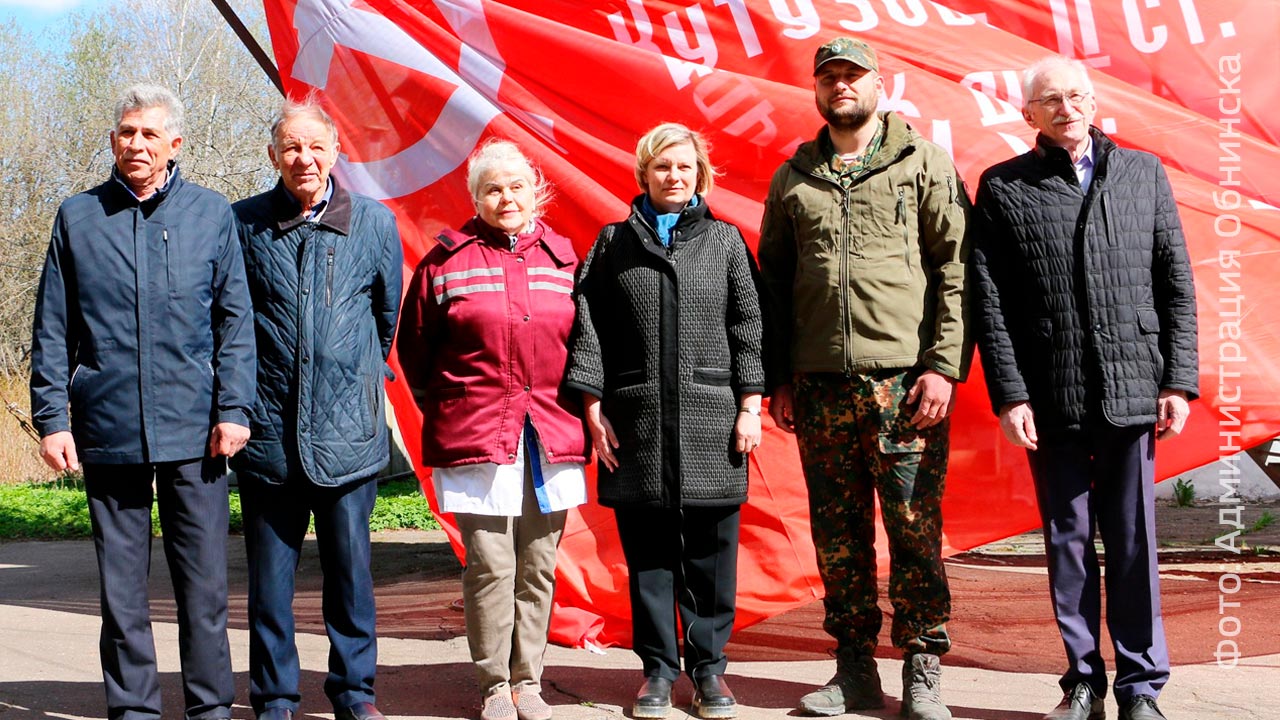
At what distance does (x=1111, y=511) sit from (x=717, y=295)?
3.98ft

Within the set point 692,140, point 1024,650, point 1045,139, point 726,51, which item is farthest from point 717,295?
point 1024,650

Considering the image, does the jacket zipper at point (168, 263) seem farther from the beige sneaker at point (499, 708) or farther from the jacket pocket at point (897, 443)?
the jacket pocket at point (897, 443)

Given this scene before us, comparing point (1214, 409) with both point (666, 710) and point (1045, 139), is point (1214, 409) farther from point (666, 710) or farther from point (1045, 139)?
point (666, 710)

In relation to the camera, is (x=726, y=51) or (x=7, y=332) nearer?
(x=726, y=51)

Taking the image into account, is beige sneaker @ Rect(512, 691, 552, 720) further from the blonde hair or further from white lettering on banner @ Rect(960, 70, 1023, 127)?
white lettering on banner @ Rect(960, 70, 1023, 127)

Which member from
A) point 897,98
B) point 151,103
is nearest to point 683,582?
point 151,103

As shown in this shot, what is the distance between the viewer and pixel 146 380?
10.3 ft

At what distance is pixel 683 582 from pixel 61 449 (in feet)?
5.48

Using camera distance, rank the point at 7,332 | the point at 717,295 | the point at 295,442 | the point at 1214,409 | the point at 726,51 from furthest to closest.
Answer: the point at 7,332, the point at 726,51, the point at 1214,409, the point at 717,295, the point at 295,442

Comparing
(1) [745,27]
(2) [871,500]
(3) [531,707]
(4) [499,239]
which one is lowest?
(3) [531,707]

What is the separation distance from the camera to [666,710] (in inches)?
136

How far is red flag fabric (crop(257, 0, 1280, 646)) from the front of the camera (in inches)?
167

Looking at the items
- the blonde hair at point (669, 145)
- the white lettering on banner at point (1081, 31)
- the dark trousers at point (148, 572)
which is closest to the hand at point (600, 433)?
the blonde hair at point (669, 145)

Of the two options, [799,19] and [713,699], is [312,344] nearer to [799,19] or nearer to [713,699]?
[713,699]
